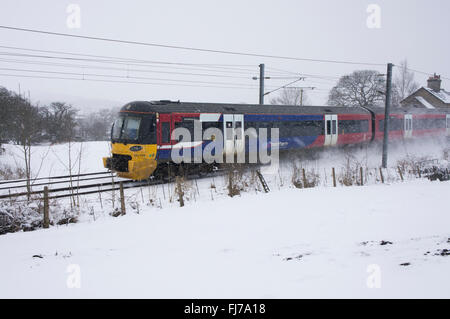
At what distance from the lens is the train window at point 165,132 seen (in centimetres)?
1197

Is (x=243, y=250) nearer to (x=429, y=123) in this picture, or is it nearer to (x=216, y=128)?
(x=216, y=128)

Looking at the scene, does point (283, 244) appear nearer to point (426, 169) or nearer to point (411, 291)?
point (411, 291)

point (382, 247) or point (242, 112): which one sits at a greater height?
point (242, 112)

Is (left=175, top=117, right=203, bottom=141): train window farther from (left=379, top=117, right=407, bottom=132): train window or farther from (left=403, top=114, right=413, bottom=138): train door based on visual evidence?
(left=403, top=114, right=413, bottom=138): train door

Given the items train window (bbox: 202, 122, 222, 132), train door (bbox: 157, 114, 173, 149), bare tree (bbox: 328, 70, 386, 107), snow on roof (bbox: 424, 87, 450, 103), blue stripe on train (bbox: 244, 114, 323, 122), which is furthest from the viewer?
snow on roof (bbox: 424, 87, 450, 103)

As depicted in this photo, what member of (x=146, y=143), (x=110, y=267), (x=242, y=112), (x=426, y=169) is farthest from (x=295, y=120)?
(x=110, y=267)

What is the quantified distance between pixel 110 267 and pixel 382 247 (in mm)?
4378

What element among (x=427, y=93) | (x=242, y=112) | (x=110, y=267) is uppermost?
(x=427, y=93)

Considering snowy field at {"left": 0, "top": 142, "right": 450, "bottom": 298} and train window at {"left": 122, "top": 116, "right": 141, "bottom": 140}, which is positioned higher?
train window at {"left": 122, "top": 116, "right": 141, "bottom": 140}

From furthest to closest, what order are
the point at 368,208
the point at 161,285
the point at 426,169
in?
1. the point at 426,169
2. the point at 368,208
3. the point at 161,285

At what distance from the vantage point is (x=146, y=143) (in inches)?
457

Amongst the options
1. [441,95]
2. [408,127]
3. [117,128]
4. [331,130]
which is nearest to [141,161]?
[117,128]

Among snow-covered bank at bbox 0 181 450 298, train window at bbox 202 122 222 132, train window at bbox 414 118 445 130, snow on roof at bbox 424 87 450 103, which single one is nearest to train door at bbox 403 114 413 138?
train window at bbox 414 118 445 130

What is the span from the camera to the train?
1173 cm
